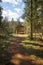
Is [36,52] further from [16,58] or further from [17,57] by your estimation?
[16,58]

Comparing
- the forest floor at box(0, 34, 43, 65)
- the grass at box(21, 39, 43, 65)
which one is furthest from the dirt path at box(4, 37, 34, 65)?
the grass at box(21, 39, 43, 65)

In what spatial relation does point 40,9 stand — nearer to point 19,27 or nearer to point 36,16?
point 36,16

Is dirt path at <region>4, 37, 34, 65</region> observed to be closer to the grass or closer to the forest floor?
the forest floor

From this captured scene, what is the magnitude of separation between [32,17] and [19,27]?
106 feet

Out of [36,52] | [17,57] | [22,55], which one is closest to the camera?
[17,57]

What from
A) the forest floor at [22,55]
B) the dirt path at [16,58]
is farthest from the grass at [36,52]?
the dirt path at [16,58]

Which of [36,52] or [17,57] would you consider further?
[36,52]

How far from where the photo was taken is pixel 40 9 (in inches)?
1030

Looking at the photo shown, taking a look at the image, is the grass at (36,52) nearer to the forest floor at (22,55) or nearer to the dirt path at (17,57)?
the forest floor at (22,55)

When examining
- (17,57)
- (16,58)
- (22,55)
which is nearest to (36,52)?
(22,55)

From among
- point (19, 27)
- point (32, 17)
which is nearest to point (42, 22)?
point (32, 17)

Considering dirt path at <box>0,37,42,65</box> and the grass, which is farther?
the grass

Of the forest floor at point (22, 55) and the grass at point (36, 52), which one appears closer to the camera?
the forest floor at point (22, 55)

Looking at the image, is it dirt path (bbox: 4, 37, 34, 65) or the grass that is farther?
the grass
